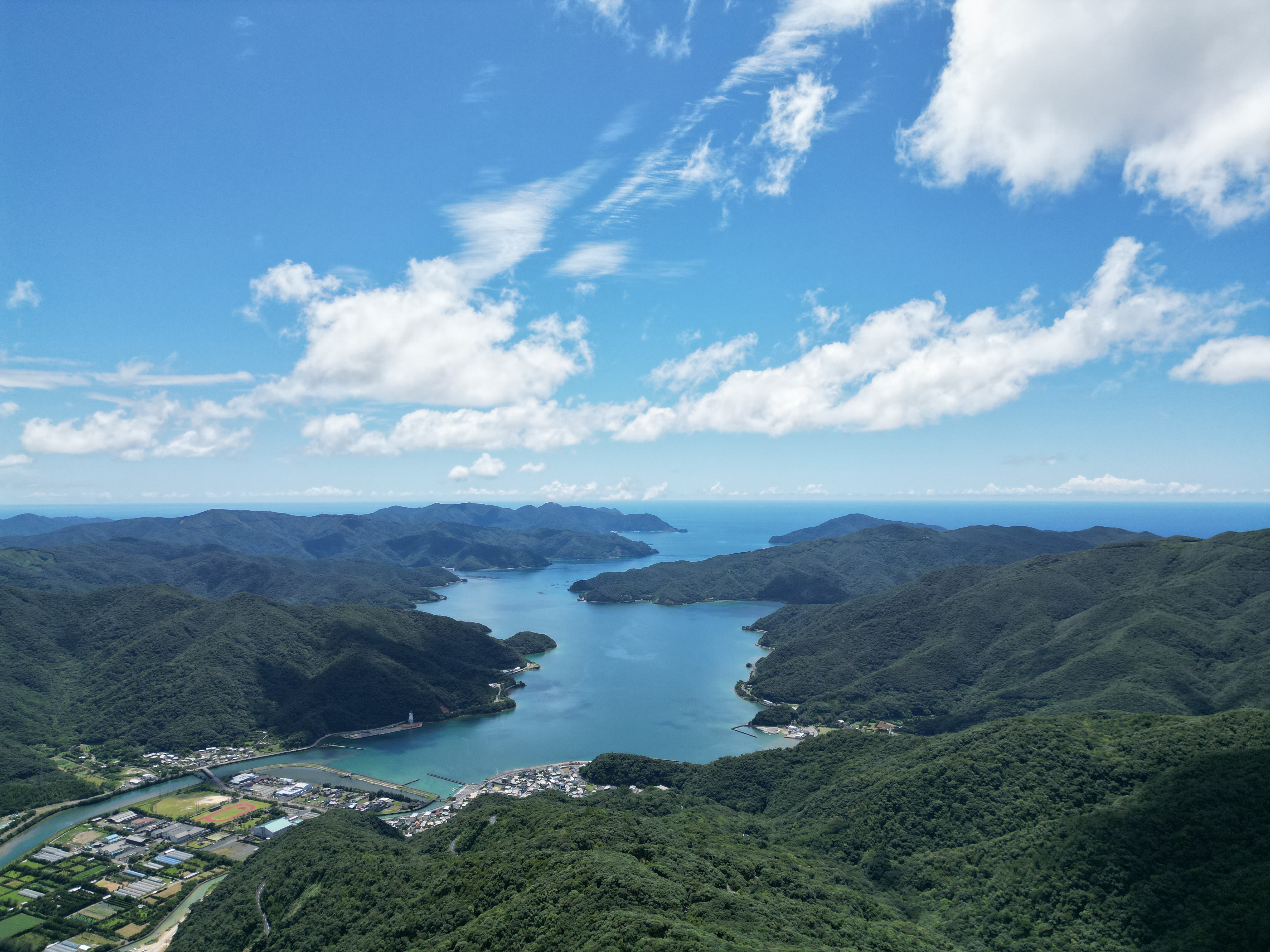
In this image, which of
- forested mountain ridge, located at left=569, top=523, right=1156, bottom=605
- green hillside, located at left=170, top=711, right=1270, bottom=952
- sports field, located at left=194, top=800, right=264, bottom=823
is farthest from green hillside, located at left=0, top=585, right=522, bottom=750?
forested mountain ridge, located at left=569, top=523, right=1156, bottom=605

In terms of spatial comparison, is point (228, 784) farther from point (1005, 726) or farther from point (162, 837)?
point (1005, 726)

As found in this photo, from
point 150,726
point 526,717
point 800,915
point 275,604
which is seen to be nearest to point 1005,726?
point 800,915

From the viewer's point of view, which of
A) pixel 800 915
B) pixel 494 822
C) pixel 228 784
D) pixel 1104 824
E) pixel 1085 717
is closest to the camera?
pixel 800 915

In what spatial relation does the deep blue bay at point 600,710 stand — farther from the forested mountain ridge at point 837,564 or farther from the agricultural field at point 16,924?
the agricultural field at point 16,924

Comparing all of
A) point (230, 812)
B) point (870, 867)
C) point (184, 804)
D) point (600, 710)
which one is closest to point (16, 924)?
point (230, 812)

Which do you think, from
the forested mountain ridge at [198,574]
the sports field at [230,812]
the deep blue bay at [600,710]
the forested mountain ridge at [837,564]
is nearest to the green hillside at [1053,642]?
the deep blue bay at [600,710]

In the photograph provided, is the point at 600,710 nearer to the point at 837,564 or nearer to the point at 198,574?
the point at 837,564

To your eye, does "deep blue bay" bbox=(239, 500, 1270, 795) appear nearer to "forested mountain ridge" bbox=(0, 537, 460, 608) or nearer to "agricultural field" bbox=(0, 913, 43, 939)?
"agricultural field" bbox=(0, 913, 43, 939)
